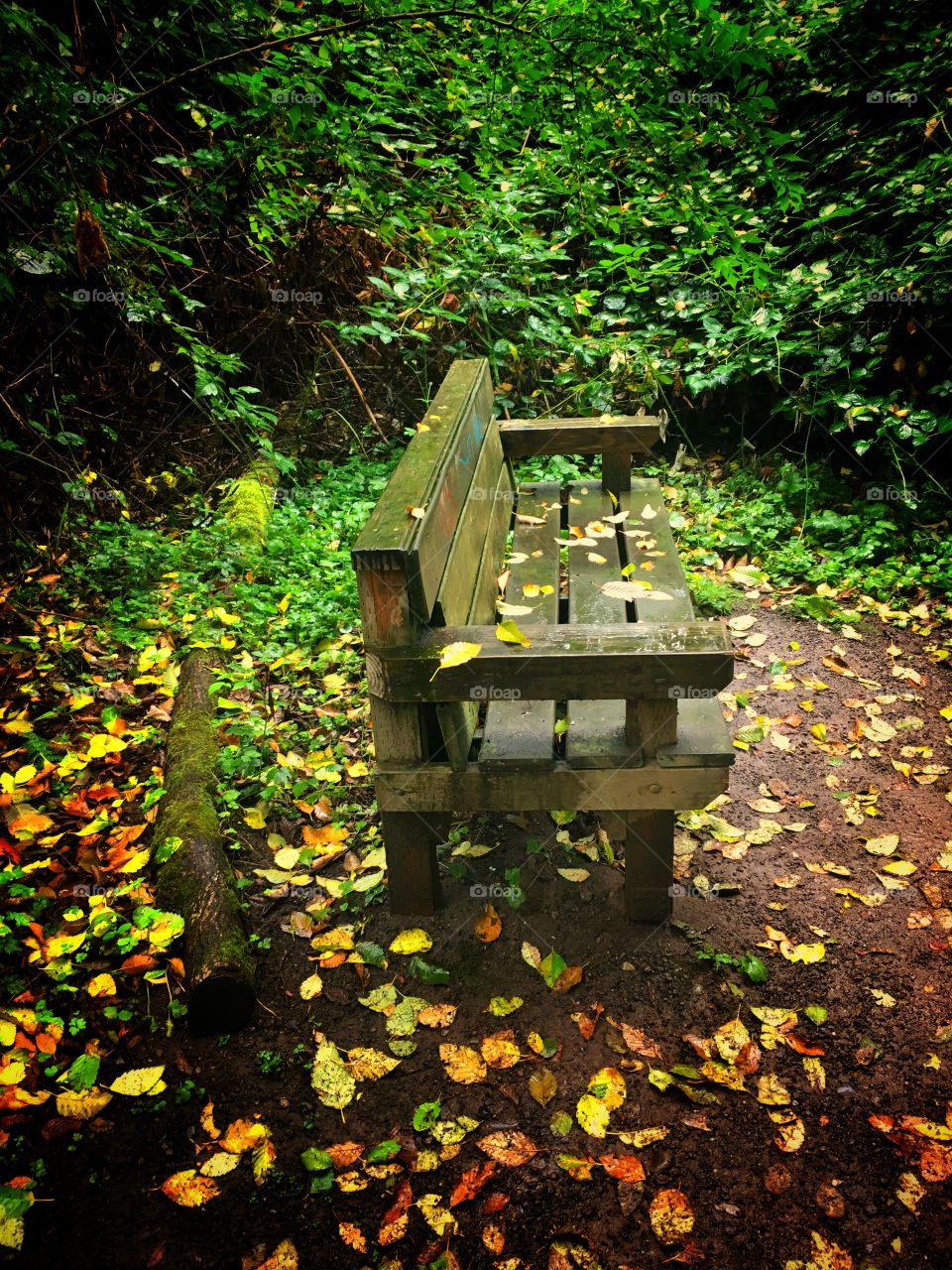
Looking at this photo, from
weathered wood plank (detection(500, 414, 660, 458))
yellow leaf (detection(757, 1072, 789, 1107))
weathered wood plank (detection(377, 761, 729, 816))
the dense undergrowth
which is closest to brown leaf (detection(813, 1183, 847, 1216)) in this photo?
yellow leaf (detection(757, 1072, 789, 1107))

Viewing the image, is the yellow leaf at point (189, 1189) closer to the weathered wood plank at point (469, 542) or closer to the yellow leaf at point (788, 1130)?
the yellow leaf at point (788, 1130)

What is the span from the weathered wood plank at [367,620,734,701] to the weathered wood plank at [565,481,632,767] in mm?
240

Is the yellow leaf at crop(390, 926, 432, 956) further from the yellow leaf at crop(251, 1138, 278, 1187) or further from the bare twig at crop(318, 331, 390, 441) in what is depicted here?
the bare twig at crop(318, 331, 390, 441)

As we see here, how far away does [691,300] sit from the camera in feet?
18.0

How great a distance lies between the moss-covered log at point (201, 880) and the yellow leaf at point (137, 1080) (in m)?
0.14

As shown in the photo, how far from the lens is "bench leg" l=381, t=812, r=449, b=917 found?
221cm

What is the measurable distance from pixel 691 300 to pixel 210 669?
438 centimetres

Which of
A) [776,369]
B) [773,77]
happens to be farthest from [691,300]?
[773,77]

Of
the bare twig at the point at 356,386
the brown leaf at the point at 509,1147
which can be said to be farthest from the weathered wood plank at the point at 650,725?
the bare twig at the point at 356,386

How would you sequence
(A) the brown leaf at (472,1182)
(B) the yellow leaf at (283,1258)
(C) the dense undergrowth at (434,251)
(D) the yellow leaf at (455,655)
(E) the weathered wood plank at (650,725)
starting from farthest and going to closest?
(C) the dense undergrowth at (434,251) → (E) the weathered wood plank at (650,725) → (D) the yellow leaf at (455,655) → (A) the brown leaf at (472,1182) → (B) the yellow leaf at (283,1258)

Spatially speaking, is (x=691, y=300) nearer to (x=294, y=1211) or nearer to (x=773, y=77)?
(x=773, y=77)

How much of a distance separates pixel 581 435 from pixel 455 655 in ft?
6.29

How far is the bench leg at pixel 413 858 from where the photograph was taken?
2.21 m

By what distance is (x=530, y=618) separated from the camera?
2619mm
